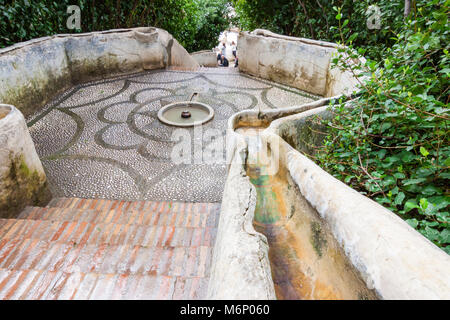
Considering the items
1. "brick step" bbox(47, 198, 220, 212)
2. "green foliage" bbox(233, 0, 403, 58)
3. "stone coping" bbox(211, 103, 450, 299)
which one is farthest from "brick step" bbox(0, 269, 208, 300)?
"green foliage" bbox(233, 0, 403, 58)

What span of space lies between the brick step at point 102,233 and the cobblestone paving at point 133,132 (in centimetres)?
85

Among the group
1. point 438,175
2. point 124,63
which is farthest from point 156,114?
point 438,175

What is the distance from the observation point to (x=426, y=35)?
1.79 meters

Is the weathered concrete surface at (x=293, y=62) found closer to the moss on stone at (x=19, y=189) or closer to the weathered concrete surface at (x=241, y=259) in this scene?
the weathered concrete surface at (x=241, y=259)

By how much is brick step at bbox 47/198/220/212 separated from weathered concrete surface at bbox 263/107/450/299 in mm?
1804

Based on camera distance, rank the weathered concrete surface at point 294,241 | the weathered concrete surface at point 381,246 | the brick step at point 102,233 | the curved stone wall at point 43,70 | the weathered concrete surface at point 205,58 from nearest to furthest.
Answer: the weathered concrete surface at point 381,246
the weathered concrete surface at point 294,241
the brick step at point 102,233
the curved stone wall at point 43,70
the weathered concrete surface at point 205,58

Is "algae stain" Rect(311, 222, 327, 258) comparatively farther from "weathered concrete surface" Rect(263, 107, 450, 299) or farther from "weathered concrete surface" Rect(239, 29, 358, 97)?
"weathered concrete surface" Rect(239, 29, 358, 97)

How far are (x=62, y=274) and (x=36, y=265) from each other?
309 mm

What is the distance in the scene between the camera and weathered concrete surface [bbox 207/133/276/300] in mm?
893

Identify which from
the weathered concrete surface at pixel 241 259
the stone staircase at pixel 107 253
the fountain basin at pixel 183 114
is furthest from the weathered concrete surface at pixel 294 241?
the fountain basin at pixel 183 114

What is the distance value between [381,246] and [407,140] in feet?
Answer: 3.23

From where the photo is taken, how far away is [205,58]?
1066cm

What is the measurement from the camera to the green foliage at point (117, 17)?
466 cm
